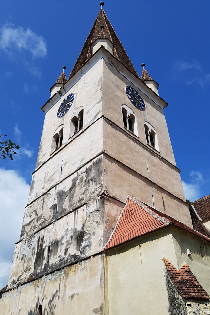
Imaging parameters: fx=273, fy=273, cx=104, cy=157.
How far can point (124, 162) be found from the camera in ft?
36.2

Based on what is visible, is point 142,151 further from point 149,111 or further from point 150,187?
point 149,111

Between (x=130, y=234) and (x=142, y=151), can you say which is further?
(x=142, y=151)

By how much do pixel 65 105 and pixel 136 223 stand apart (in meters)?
9.29

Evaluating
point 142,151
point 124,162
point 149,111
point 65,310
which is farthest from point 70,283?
point 149,111

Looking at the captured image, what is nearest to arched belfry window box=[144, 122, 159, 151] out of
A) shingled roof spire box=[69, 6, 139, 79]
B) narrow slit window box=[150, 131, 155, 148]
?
narrow slit window box=[150, 131, 155, 148]

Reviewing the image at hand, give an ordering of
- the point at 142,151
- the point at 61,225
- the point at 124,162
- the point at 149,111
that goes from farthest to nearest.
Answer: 1. the point at 149,111
2. the point at 142,151
3. the point at 124,162
4. the point at 61,225

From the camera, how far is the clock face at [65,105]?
15055mm

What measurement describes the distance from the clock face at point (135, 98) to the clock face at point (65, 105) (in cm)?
315

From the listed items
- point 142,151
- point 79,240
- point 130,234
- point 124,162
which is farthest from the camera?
point 142,151

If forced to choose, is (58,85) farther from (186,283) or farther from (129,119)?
(186,283)

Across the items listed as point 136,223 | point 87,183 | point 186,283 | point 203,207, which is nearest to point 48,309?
point 136,223

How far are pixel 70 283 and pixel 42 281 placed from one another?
1.67 m

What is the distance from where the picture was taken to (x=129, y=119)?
13922 millimetres

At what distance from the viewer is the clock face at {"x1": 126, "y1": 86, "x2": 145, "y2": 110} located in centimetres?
1460
